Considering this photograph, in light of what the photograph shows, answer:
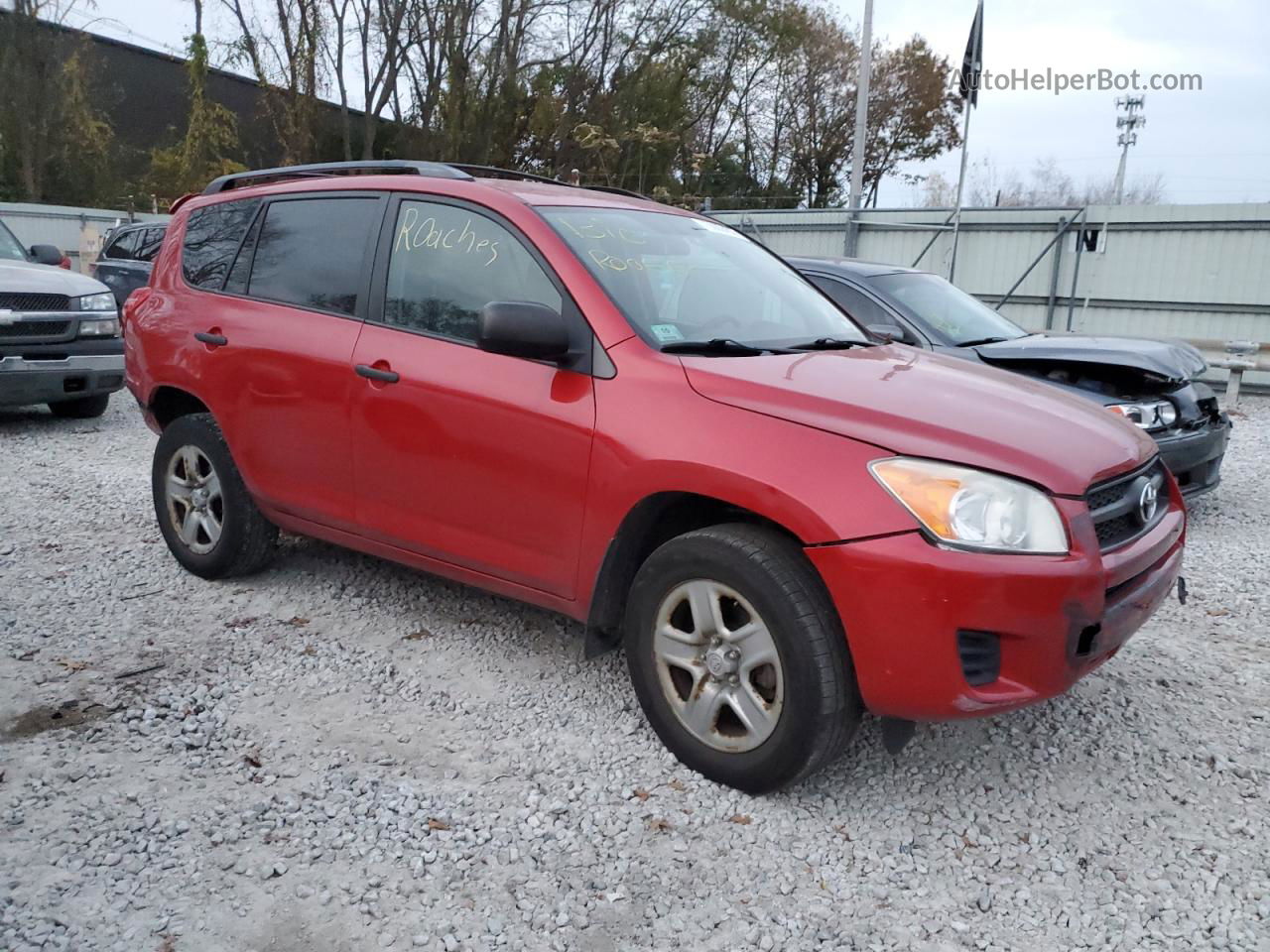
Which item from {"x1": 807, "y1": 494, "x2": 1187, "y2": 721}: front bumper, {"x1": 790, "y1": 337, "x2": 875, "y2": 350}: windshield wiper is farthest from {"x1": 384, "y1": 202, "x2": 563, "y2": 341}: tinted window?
{"x1": 807, "y1": 494, "x2": 1187, "y2": 721}: front bumper

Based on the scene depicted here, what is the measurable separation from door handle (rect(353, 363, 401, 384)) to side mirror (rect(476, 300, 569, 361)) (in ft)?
1.95

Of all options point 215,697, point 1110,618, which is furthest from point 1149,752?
point 215,697

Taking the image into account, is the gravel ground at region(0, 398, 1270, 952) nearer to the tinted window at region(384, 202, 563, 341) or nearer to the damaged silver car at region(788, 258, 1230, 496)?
the tinted window at region(384, 202, 563, 341)

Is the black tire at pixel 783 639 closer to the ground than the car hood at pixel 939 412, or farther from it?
closer to the ground

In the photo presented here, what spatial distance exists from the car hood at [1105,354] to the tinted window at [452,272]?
3465mm

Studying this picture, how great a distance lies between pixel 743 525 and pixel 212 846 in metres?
1.68

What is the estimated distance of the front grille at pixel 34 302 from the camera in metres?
7.75

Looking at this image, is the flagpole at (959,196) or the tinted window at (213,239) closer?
the tinted window at (213,239)

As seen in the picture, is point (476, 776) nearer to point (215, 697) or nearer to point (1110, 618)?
A: point (215, 697)

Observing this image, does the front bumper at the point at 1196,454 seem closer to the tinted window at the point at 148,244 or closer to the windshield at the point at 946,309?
the windshield at the point at 946,309

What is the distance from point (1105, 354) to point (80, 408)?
8120 millimetres

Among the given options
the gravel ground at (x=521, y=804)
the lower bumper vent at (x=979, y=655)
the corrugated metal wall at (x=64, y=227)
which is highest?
the corrugated metal wall at (x=64, y=227)

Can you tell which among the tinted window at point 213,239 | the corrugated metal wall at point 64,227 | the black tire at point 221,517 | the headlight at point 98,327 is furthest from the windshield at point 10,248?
the corrugated metal wall at point 64,227

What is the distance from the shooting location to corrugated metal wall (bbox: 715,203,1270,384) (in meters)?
13.8
